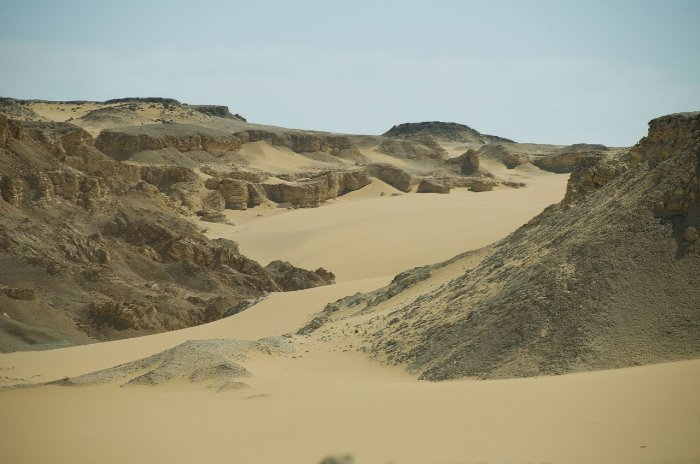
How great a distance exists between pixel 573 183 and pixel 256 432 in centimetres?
849

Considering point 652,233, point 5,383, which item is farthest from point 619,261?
point 5,383

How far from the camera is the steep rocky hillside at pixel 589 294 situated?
7.14m

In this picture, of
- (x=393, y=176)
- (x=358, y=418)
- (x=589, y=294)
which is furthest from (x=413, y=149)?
(x=358, y=418)

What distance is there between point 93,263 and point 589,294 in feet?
42.3

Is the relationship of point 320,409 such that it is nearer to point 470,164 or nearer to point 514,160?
point 470,164

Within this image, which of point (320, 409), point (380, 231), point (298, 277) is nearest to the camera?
point (320, 409)

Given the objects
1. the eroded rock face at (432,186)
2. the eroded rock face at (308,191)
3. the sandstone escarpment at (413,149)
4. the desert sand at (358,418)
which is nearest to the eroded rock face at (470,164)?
the eroded rock face at (432,186)

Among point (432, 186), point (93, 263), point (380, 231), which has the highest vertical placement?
point (432, 186)

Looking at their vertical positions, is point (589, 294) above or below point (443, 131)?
below

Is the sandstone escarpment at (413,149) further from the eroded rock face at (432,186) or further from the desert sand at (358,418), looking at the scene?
the desert sand at (358,418)

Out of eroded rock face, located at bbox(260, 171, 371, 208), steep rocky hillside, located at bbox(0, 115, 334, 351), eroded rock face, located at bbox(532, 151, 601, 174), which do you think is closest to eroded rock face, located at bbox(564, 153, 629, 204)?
steep rocky hillside, located at bbox(0, 115, 334, 351)

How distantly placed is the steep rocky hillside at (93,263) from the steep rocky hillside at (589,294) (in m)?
6.61

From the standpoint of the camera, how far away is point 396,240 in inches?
1001

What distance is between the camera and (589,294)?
7770 mm
